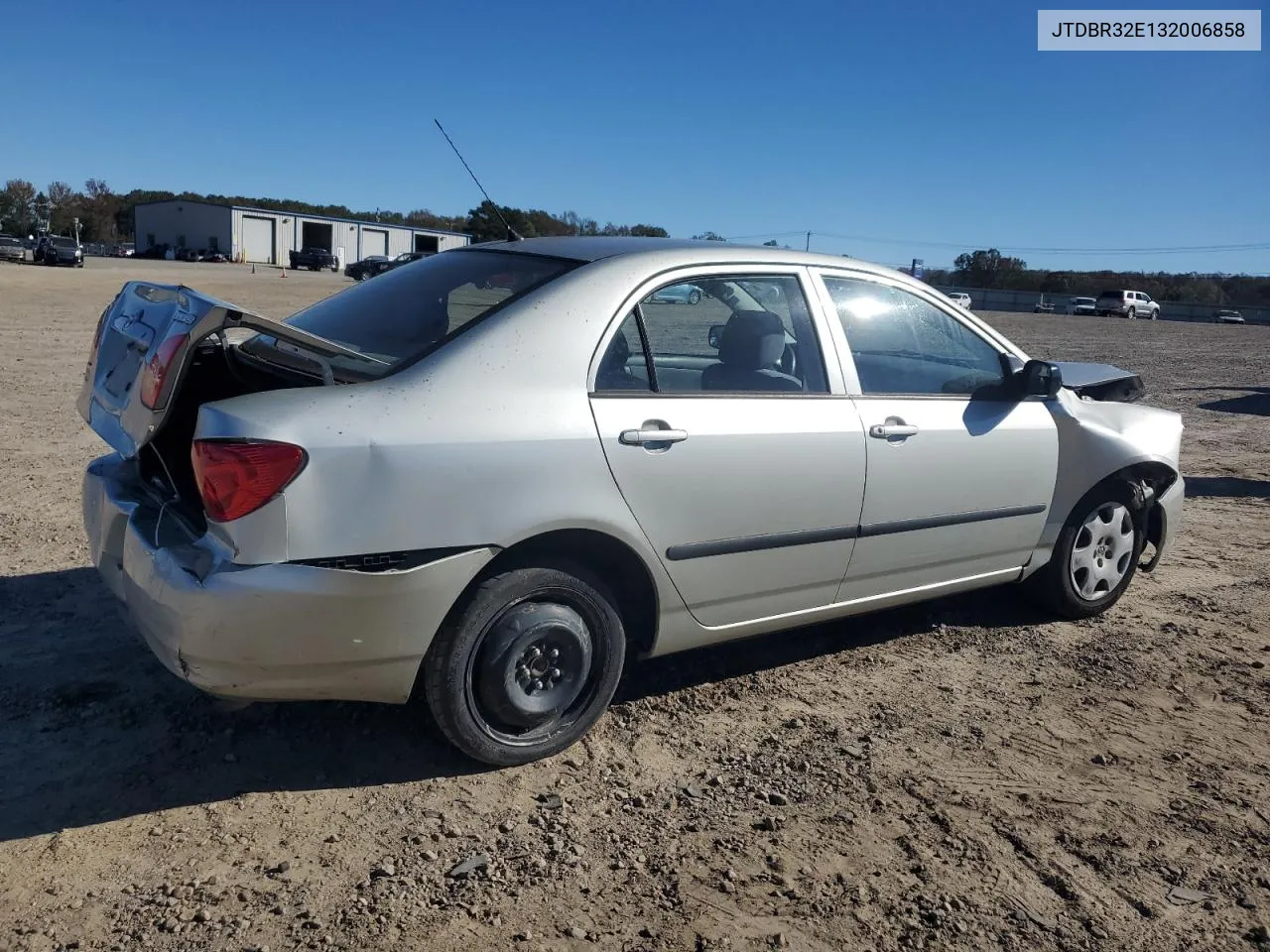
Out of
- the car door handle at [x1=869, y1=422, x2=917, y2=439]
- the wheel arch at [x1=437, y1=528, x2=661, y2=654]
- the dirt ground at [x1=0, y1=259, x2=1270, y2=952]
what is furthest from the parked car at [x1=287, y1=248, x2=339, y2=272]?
the wheel arch at [x1=437, y1=528, x2=661, y2=654]

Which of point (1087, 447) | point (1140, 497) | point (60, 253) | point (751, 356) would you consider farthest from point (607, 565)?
point (60, 253)

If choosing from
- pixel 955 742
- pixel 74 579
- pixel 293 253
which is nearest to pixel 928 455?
pixel 955 742

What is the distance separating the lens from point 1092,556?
4.90 metres

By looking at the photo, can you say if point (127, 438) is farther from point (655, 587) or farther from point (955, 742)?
point (955, 742)

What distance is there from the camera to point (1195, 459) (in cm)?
947

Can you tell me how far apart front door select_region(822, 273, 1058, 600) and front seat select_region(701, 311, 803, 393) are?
0.28 meters

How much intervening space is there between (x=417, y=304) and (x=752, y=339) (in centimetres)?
124

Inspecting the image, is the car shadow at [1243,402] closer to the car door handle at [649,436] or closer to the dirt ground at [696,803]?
the dirt ground at [696,803]

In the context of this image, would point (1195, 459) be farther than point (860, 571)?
Yes

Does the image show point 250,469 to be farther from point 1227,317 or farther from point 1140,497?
point 1227,317

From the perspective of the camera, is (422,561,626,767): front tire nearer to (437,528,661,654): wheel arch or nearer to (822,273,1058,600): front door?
(437,528,661,654): wheel arch

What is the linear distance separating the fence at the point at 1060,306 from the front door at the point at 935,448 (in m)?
64.8

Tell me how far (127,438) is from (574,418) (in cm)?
138

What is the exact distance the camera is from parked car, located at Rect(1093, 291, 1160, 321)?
58.6 m
